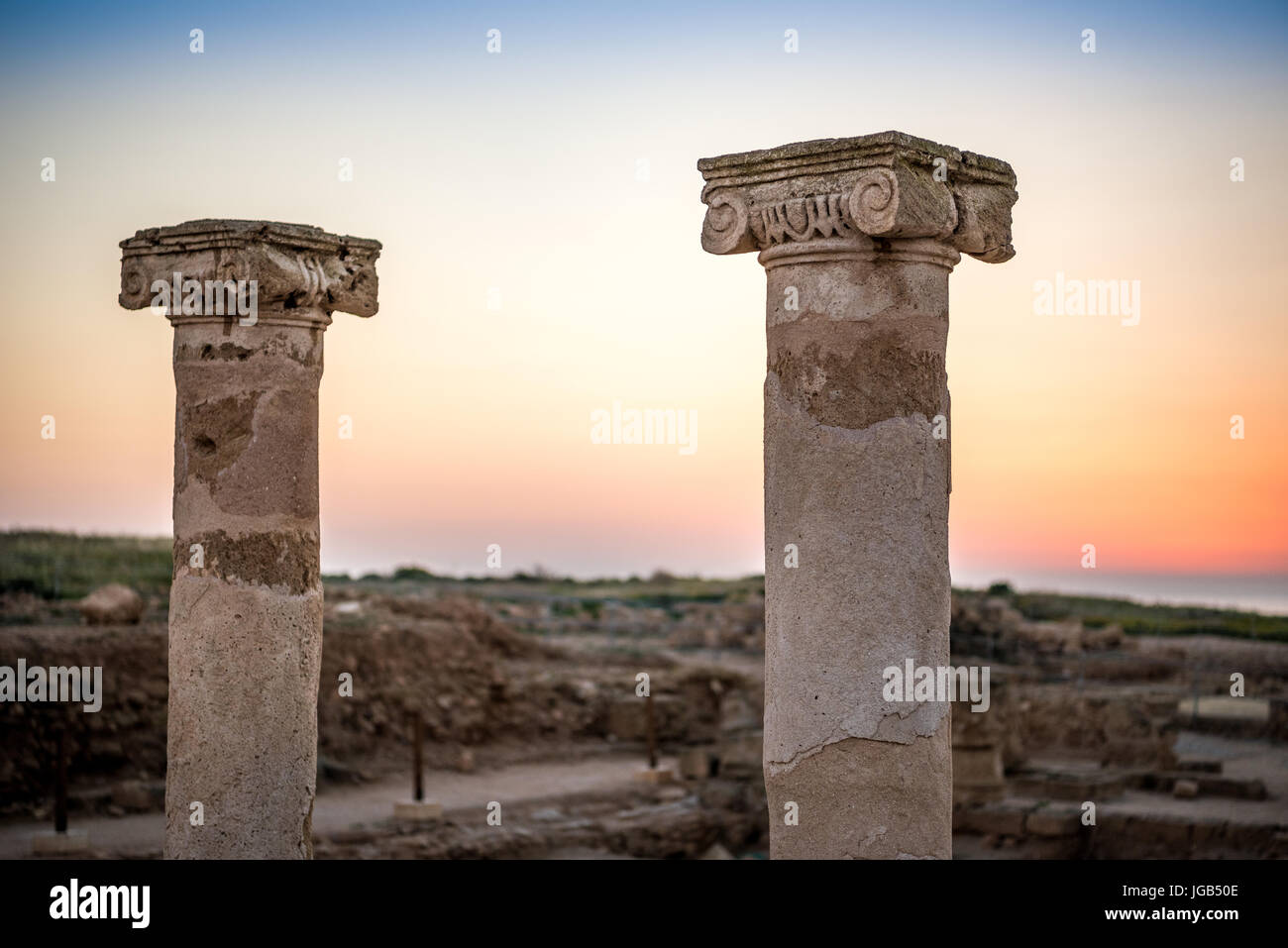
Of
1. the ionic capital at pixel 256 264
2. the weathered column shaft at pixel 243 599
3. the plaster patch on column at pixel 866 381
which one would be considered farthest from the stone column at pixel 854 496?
the weathered column shaft at pixel 243 599

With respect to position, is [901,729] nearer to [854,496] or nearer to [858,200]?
[854,496]

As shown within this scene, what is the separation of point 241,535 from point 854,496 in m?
3.93

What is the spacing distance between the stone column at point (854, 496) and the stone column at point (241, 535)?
11.0ft

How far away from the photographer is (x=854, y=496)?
6695 mm

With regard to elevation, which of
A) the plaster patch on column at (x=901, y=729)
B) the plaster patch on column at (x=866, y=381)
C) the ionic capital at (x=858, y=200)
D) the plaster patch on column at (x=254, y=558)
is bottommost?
the plaster patch on column at (x=901, y=729)

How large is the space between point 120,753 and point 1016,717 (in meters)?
11.3

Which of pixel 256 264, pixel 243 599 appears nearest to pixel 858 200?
pixel 256 264

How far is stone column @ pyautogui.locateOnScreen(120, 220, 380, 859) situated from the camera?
878 centimetres

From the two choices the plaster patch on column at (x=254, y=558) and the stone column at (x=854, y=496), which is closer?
the stone column at (x=854, y=496)

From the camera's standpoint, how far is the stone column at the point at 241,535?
8781 millimetres

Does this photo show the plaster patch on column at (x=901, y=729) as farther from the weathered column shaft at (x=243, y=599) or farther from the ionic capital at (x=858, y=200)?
the weathered column shaft at (x=243, y=599)

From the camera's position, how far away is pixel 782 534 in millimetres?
6840

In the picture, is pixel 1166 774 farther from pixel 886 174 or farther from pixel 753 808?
pixel 886 174
